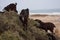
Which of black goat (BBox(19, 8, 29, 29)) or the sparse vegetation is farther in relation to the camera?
black goat (BBox(19, 8, 29, 29))

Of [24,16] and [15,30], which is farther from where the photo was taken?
[24,16]

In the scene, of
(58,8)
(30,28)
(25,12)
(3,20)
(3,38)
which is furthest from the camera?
(58,8)

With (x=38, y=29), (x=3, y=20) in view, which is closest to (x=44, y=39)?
(x=38, y=29)

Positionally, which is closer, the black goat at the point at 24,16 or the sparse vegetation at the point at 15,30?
the sparse vegetation at the point at 15,30

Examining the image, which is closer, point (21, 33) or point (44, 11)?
point (21, 33)

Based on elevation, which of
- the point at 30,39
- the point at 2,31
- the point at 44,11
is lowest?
the point at 44,11

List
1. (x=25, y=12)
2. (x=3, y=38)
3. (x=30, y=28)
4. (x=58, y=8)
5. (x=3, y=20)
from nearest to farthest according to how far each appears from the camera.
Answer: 1. (x=3, y=38)
2. (x=3, y=20)
3. (x=25, y=12)
4. (x=30, y=28)
5. (x=58, y=8)

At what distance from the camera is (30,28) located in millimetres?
5992

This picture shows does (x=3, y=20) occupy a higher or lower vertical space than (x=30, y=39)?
higher

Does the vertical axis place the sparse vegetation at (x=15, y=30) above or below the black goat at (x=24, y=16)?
below

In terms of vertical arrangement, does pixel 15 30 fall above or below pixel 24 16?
below

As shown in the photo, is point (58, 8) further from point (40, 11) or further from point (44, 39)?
point (44, 39)

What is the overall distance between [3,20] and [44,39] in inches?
55.9

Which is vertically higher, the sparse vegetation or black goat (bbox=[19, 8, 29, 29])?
black goat (bbox=[19, 8, 29, 29])
